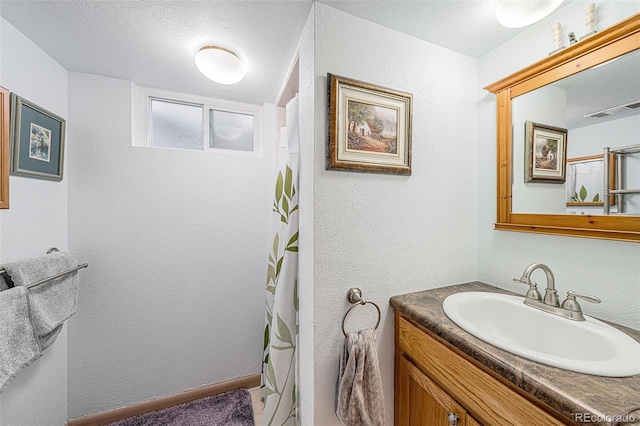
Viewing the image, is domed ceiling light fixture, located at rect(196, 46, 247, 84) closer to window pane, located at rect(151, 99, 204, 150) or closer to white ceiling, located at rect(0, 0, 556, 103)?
white ceiling, located at rect(0, 0, 556, 103)

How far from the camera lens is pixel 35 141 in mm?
1177

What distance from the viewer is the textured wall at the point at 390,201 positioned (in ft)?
3.24

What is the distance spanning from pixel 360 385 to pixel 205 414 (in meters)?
1.29

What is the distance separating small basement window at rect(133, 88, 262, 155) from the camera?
1652 mm

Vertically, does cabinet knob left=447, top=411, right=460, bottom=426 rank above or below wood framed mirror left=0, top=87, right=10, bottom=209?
below

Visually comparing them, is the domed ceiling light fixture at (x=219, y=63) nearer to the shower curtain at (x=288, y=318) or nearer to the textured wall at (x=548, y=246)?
the shower curtain at (x=288, y=318)

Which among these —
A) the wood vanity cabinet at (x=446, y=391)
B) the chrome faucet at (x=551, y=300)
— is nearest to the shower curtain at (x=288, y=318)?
the wood vanity cabinet at (x=446, y=391)

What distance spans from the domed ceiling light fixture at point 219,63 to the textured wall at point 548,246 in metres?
1.39

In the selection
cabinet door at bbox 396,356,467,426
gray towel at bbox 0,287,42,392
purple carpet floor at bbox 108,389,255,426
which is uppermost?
gray towel at bbox 0,287,42,392

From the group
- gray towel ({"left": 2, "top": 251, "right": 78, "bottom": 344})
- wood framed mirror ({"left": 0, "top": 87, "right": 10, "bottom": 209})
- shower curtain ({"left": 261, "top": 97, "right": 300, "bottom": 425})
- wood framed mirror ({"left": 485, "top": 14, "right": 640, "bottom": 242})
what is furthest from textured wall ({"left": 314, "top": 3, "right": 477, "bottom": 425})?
wood framed mirror ({"left": 0, "top": 87, "right": 10, "bottom": 209})

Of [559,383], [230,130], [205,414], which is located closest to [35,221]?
[230,130]

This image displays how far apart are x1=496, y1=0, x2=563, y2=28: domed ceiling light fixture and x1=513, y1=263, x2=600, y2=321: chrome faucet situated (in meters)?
0.98

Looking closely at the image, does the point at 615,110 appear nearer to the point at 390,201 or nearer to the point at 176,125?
the point at 390,201

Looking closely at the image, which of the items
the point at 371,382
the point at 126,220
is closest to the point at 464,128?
the point at 371,382
